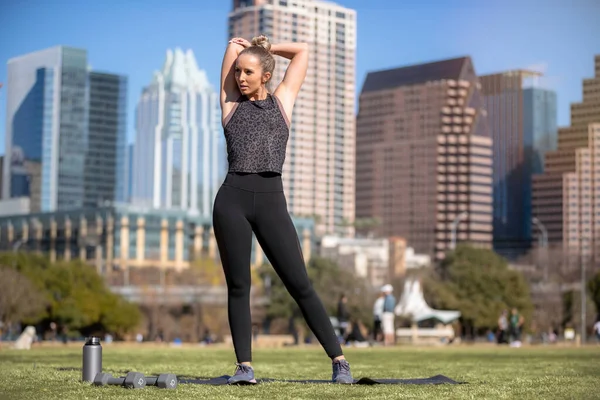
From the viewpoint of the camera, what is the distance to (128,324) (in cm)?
7956

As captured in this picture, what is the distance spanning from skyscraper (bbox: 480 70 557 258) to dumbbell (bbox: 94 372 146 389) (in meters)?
185

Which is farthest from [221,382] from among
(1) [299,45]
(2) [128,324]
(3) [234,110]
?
(2) [128,324]

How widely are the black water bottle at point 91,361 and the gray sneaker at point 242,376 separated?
2.76ft

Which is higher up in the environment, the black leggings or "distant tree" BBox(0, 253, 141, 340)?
the black leggings

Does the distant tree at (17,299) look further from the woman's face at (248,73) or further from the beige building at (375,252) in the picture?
the beige building at (375,252)

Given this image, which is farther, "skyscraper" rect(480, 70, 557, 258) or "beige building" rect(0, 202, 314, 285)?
"skyscraper" rect(480, 70, 557, 258)

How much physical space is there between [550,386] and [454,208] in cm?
19289

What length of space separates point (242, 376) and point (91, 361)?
0.96m

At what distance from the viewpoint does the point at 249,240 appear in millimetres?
7766

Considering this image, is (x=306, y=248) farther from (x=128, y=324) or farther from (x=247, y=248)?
(x=247, y=248)

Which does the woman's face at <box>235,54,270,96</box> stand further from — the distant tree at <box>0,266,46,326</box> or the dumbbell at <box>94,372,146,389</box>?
the distant tree at <box>0,266,46,326</box>

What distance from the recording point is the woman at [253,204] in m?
7.58

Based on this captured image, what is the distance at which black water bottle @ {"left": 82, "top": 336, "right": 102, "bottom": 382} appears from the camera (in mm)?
7525

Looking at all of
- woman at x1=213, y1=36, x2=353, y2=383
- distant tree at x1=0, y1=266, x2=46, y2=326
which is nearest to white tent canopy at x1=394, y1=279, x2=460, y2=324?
distant tree at x1=0, y1=266, x2=46, y2=326
